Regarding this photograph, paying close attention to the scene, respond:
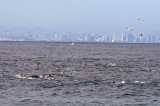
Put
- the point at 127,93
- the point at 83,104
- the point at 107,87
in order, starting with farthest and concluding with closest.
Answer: the point at 107,87
the point at 127,93
the point at 83,104

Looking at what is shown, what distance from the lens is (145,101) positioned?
3597cm

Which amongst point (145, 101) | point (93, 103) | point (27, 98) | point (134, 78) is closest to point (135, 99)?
point (145, 101)

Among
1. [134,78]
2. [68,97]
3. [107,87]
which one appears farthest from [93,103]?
[134,78]

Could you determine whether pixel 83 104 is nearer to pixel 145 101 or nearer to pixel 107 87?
pixel 145 101

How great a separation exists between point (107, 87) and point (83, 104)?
32.3 feet

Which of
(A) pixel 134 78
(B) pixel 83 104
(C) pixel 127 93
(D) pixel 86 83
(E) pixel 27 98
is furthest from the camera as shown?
(A) pixel 134 78

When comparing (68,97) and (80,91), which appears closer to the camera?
(68,97)

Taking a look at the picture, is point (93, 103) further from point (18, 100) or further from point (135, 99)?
point (18, 100)

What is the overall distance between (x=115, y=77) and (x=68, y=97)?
1762cm

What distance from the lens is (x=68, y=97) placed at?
3741cm

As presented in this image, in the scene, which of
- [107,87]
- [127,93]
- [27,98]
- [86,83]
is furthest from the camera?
[86,83]

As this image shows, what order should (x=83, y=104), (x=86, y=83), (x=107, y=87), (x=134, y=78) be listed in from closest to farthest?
(x=83, y=104) < (x=107, y=87) < (x=86, y=83) < (x=134, y=78)

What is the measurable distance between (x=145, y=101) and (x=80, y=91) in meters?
7.96

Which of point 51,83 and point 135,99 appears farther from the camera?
point 51,83
